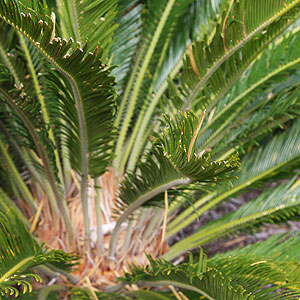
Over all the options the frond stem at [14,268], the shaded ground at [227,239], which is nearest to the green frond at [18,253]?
the frond stem at [14,268]

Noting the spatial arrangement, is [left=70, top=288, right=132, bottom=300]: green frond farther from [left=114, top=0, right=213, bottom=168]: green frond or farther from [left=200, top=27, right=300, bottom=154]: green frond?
[left=200, top=27, right=300, bottom=154]: green frond

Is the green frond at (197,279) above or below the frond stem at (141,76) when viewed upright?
below

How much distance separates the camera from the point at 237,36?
107 cm

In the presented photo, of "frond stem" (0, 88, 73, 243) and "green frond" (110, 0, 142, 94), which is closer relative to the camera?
"frond stem" (0, 88, 73, 243)

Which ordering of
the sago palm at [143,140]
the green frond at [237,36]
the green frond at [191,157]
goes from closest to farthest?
the green frond at [191,157] < the sago palm at [143,140] < the green frond at [237,36]

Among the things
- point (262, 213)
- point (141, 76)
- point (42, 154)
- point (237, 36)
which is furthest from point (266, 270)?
point (141, 76)

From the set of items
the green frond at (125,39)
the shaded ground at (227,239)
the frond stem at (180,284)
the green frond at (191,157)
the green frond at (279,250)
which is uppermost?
the green frond at (125,39)

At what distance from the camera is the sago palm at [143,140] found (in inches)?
35.0

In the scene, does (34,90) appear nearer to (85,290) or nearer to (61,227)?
(61,227)

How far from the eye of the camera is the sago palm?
0.89m

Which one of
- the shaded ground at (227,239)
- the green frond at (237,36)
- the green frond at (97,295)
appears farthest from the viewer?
the shaded ground at (227,239)

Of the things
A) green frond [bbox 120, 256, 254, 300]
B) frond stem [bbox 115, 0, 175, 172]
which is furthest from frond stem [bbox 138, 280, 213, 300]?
frond stem [bbox 115, 0, 175, 172]

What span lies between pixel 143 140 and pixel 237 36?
0.62m

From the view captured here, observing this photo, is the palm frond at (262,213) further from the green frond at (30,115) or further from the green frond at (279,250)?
the green frond at (30,115)
